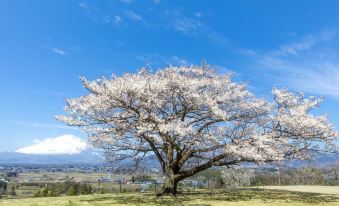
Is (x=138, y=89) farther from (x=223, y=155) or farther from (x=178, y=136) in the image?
(x=223, y=155)

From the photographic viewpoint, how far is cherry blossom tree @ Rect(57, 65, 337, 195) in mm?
24297

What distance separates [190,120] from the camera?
27016 millimetres

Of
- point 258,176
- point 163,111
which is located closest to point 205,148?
point 163,111

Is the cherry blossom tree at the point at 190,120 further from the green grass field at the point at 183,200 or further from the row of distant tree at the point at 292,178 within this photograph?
the row of distant tree at the point at 292,178

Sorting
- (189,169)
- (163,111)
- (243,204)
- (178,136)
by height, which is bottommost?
(243,204)

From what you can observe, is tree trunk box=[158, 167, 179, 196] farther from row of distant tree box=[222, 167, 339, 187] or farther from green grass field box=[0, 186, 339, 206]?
row of distant tree box=[222, 167, 339, 187]

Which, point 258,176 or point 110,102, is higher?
point 110,102

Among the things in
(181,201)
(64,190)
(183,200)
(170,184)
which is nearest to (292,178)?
(64,190)

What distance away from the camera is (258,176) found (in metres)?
57.3

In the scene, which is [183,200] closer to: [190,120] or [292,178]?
[190,120]

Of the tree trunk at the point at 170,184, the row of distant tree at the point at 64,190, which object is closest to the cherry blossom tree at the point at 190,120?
the tree trunk at the point at 170,184

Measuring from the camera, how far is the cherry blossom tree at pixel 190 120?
2430cm

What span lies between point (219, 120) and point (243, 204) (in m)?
6.02

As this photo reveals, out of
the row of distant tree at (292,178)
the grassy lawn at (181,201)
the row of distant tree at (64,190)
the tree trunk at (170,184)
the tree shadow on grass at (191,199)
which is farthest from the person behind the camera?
the row of distant tree at (292,178)
